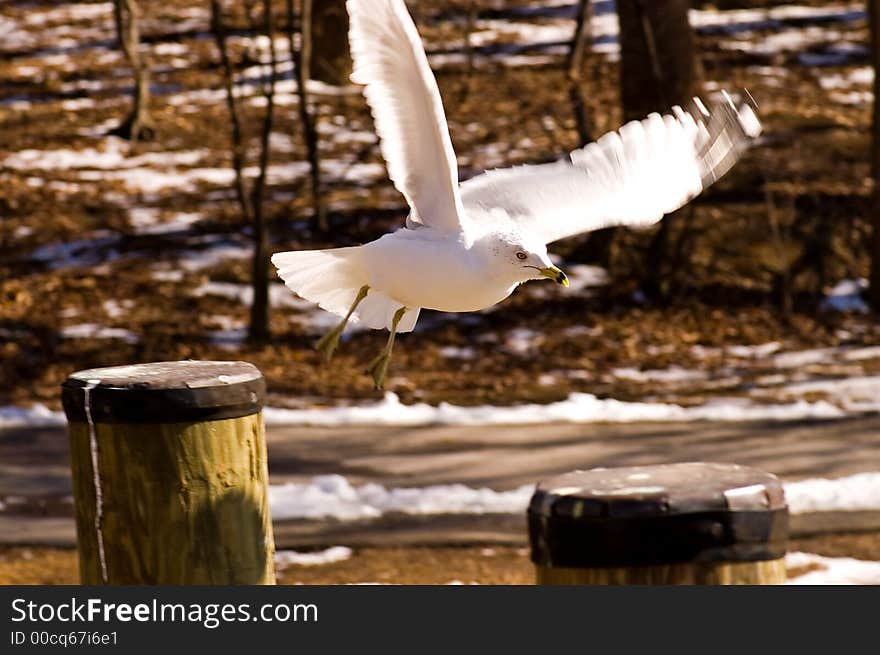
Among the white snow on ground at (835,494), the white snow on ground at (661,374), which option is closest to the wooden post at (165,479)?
the white snow on ground at (835,494)

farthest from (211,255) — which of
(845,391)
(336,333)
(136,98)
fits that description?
(336,333)

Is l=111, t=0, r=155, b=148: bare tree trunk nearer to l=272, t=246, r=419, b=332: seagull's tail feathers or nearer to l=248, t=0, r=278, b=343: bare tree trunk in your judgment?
l=248, t=0, r=278, b=343: bare tree trunk

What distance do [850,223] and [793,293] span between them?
130 centimetres

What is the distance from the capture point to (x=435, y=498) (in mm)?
8250

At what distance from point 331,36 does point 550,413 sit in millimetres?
7822

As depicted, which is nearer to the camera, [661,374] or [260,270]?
[661,374]

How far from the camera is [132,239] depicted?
13.5m

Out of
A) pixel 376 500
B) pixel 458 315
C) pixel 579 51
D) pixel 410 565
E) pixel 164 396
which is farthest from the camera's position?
pixel 579 51

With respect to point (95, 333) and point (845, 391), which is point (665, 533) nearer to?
point (845, 391)

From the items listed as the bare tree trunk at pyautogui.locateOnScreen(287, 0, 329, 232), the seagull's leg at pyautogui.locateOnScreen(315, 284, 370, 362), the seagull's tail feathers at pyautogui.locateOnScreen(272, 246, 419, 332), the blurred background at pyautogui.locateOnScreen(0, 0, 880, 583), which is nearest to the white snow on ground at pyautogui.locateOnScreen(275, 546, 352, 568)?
the blurred background at pyautogui.locateOnScreen(0, 0, 880, 583)

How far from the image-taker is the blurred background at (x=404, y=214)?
11.3 m

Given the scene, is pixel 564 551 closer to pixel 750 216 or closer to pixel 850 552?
pixel 850 552

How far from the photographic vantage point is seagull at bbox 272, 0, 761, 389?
Answer: 477 centimetres

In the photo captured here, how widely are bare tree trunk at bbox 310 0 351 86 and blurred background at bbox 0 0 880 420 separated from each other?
32 millimetres
